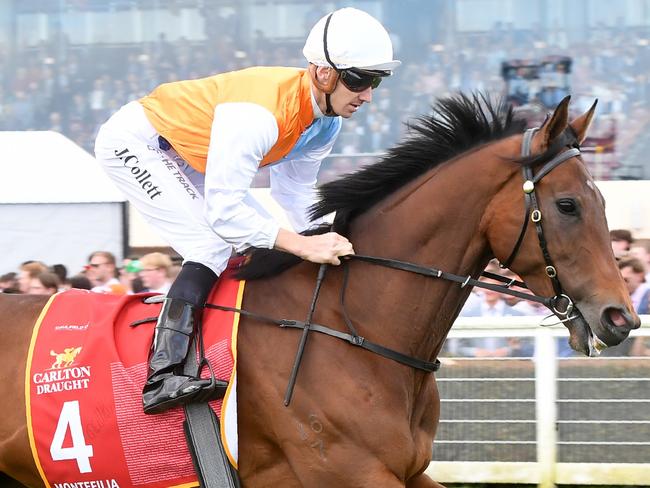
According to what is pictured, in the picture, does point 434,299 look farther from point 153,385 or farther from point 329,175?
point 329,175

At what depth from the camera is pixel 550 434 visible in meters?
5.19

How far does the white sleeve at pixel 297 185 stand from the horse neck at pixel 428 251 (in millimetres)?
595

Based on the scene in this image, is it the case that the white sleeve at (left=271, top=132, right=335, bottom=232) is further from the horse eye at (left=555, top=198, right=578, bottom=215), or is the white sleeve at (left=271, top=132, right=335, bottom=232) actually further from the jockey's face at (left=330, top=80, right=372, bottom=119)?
the horse eye at (left=555, top=198, right=578, bottom=215)

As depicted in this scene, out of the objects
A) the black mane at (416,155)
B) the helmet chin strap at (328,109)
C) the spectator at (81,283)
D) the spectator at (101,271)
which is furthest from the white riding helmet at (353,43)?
the spectator at (101,271)

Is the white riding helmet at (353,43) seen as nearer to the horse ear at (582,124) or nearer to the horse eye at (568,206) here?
the horse ear at (582,124)

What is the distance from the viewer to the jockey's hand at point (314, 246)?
3.11m

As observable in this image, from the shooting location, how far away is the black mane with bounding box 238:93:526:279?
3232 millimetres

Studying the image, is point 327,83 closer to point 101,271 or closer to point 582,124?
point 582,124

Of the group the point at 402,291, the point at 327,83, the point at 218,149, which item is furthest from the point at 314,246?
the point at 327,83

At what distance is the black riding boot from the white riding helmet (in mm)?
810

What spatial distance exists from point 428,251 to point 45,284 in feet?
12.6

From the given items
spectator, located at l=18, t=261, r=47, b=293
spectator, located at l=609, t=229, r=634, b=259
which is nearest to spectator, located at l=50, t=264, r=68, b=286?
spectator, located at l=18, t=261, r=47, b=293

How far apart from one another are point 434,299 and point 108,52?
882 centimetres

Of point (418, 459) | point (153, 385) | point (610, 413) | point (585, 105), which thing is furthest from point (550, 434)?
point (585, 105)
